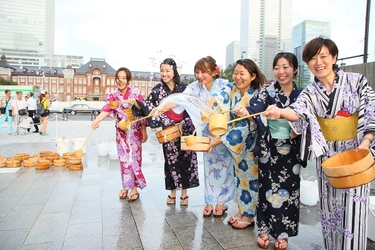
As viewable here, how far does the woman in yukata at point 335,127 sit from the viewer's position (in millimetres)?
2041

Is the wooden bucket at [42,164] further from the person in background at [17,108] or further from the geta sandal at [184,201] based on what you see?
the person in background at [17,108]

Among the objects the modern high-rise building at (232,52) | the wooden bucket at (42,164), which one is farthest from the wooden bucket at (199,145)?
the modern high-rise building at (232,52)

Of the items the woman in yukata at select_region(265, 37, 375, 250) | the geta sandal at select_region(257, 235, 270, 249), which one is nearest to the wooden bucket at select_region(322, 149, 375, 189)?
the woman in yukata at select_region(265, 37, 375, 250)

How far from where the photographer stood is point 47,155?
6168mm

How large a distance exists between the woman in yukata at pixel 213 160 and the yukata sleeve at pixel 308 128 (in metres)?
1.08

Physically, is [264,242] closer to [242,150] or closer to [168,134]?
[242,150]

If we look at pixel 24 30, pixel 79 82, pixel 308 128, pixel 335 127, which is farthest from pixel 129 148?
pixel 24 30

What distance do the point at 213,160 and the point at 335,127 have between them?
143 cm

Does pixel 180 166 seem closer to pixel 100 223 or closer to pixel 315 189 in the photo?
pixel 100 223

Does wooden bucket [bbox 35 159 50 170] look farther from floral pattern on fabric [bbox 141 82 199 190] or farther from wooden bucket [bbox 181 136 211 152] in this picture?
wooden bucket [bbox 181 136 211 152]

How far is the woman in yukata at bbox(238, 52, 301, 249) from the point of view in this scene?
97.1 inches

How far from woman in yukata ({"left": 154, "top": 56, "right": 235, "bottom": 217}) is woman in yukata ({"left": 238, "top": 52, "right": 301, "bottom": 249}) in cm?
70

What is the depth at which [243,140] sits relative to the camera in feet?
9.31

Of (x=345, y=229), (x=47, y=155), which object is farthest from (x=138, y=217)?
(x=47, y=155)
